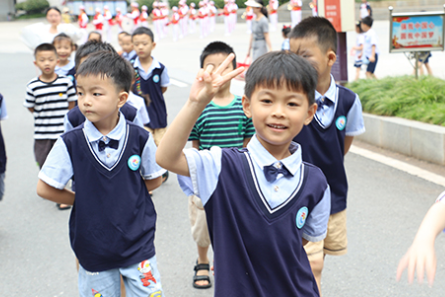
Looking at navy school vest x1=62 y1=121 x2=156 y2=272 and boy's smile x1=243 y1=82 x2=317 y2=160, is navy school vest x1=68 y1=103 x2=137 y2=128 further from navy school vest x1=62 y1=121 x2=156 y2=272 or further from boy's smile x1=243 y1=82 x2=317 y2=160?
boy's smile x1=243 y1=82 x2=317 y2=160

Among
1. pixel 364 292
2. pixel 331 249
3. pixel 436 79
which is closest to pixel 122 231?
pixel 331 249

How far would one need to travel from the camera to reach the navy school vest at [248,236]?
219cm

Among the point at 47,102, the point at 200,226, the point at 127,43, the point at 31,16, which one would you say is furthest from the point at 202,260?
the point at 31,16

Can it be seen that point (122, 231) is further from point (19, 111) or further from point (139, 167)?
point (19, 111)

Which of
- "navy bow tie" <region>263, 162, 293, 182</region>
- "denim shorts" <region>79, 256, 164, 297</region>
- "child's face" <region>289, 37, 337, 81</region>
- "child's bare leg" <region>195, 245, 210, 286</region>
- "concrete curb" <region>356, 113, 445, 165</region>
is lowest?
"concrete curb" <region>356, 113, 445, 165</region>

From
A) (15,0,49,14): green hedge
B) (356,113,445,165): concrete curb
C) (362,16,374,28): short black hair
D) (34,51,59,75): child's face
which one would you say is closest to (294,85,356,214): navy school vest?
(34,51,59,75): child's face

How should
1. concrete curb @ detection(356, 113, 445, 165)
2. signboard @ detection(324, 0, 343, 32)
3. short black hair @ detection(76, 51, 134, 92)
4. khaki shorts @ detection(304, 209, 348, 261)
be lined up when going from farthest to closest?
signboard @ detection(324, 0, 343, 32) → concrete curb @ detection(356, 113, 445, 165) → khaki shorts @ detection(304, 209, 348, 261) → short black hair @ detection(76, 51, 134, 92)

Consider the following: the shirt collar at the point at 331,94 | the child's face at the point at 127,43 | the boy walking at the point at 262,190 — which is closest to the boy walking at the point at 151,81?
the child's face at the point at 127,43

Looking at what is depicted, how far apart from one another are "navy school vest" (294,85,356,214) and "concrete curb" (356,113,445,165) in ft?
12.1

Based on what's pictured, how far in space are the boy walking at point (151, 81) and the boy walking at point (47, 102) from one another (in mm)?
1002

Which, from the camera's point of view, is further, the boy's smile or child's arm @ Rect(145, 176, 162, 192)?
child's arm @ Rect(145, 176, 162, 192)

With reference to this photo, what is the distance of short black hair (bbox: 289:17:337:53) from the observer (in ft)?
10.9

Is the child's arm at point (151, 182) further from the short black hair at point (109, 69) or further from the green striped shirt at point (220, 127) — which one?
the green striped shirt at point (220, 127)

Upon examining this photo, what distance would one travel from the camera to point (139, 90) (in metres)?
6.43
